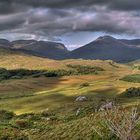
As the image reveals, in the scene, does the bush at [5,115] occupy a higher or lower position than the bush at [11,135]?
lower

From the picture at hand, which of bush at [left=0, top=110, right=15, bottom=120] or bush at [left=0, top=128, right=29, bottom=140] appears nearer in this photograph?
bush at [left=0, top=128, right=29, bottom=140]

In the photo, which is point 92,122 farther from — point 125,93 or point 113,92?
point 113,92

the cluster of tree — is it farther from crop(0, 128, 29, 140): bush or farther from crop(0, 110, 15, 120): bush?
crop(0, 128, 29, 140): bush

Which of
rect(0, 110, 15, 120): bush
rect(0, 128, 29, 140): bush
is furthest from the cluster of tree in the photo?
rect(0, 128, 29, 140): bush

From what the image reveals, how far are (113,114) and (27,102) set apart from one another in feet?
324

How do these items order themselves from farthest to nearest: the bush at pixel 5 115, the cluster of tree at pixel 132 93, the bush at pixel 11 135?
the cluster of tree at pixel 132 93 < the bush at pixel 5 115 < the bush at pixel 11 135

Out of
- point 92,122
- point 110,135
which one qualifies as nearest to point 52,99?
point 92,122

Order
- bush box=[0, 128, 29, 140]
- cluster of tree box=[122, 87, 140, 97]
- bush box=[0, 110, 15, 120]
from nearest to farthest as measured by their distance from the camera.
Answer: bush box=[0, 128, 29, 140], bush box=[0, 110, 15, 120], cluster of tree box=[122, 87, 140, 97]

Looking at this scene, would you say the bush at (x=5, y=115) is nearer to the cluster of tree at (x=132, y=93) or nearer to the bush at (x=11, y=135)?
the bush at (x=11, y=135)

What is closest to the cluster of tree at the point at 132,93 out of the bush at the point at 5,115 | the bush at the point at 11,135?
the bush at the point at 5,115

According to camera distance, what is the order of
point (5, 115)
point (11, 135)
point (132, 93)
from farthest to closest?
point (132, 93) < point (5, 115) < point (11, 135)

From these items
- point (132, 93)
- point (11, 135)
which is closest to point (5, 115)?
point (132, 93)

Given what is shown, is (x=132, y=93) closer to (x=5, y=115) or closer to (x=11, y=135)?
(x=5, y=115)

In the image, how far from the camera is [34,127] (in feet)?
265
